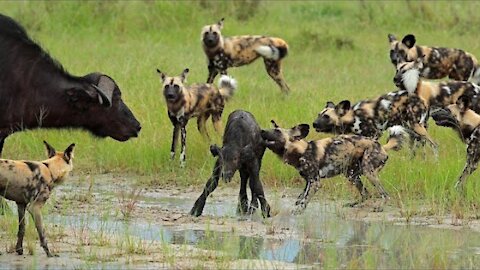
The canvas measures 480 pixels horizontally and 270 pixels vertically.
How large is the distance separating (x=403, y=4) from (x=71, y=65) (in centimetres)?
834

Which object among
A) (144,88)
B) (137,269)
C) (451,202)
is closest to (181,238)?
(137,269)

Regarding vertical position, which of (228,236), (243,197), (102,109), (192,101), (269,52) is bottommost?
(228,236)

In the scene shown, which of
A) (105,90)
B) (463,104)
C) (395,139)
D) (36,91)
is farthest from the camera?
(395,139)

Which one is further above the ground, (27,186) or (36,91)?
(36,91)

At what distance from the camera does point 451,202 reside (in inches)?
351

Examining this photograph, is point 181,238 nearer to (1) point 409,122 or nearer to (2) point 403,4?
(1) point 409,122

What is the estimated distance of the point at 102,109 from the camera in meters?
8.32

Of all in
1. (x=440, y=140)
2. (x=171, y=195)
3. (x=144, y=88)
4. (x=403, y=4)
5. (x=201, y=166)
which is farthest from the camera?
(x=403, y=4)

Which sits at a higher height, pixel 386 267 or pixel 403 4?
pixel 403 4

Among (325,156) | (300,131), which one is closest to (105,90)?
(300,131)

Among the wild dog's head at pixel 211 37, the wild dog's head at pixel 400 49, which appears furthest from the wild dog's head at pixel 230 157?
the wild dog's head at pixel 211 37

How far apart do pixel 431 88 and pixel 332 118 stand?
144 centimetres

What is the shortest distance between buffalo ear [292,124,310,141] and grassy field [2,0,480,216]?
75cm

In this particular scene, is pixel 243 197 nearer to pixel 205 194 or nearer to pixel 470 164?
pixel 205 194
